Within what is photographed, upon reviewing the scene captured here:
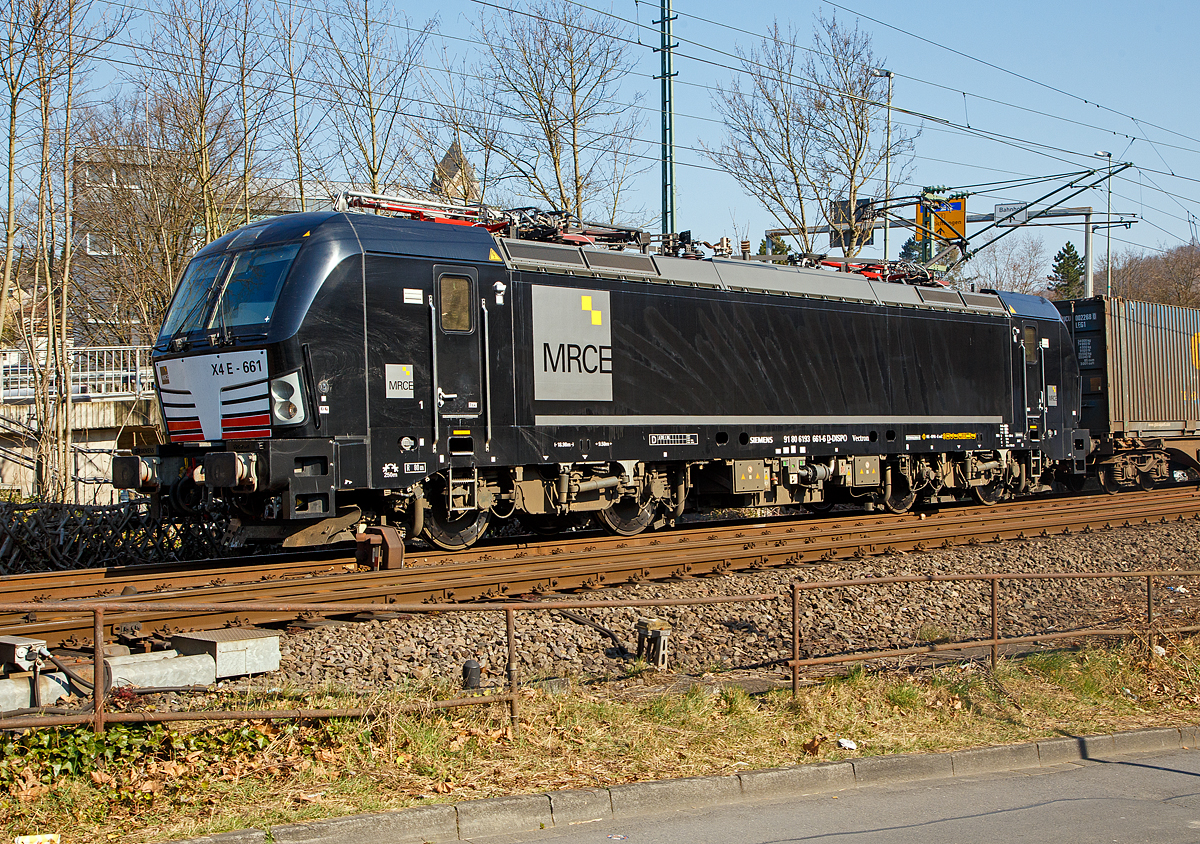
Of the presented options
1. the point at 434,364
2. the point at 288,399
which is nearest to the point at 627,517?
the point at 434,364

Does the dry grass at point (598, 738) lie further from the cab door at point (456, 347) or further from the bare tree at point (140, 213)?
the bare tree at point (140, 213)

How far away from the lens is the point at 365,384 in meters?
11.4

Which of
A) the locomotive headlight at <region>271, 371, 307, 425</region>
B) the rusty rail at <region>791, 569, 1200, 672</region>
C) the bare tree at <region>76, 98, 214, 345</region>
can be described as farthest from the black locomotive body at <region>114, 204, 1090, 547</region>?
the bare tree at <region>76, 98, 214, 345</region>

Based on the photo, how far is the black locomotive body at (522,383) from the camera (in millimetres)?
11172

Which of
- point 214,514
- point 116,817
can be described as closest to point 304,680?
point 116,817

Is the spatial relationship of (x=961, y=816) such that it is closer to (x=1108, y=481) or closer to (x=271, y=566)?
(x=271, y=566)

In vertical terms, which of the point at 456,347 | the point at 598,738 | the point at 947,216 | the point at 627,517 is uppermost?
the point at 947,216

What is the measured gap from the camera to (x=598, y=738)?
680 cm

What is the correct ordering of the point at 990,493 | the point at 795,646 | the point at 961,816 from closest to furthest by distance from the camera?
the point at 961,816, the point at 795,646, the point at 990,493

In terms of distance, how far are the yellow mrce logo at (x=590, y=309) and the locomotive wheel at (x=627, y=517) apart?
262cm

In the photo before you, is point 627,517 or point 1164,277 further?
point 1164,277

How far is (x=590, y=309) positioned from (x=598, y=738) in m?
7.44

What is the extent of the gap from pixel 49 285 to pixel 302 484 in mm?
9986

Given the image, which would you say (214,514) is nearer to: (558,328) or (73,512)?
(73,512)
